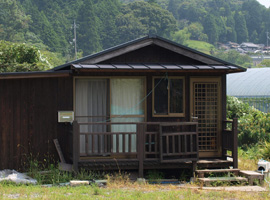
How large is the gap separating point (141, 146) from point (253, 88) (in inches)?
623

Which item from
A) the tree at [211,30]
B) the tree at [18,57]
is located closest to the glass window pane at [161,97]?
the tree at [18,57]

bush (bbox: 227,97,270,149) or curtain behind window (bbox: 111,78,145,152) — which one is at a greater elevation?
curtain behind window (bbox: 111,78,145,152)

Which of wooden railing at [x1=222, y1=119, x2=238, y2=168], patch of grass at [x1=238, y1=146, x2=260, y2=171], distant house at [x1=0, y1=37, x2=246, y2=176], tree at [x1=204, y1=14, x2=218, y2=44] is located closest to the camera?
distant house at [x1=0, y1=37, x2=246, y2=176]

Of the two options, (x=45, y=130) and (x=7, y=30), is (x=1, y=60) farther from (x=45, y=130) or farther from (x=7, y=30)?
(x=7, y=30)

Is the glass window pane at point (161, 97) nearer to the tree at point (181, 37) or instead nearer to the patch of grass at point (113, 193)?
the patch of grass at point (113, 193)

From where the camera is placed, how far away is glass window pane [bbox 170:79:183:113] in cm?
1251

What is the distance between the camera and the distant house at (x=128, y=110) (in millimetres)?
11625

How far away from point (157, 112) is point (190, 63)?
1.60 meters

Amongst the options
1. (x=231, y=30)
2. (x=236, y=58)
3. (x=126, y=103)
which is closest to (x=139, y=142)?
(x=126, y=103)

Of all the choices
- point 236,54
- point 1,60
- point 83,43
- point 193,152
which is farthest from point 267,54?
point 193,152

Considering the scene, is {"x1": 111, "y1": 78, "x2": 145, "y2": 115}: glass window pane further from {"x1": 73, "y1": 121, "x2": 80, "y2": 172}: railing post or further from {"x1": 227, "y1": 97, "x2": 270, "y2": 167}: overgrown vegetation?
{"x1": 227, "y1": 97, "x2": 270, "y2": 167}: overgrown vegetation

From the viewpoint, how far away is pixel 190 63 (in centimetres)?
1265

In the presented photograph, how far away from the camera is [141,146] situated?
11.5m

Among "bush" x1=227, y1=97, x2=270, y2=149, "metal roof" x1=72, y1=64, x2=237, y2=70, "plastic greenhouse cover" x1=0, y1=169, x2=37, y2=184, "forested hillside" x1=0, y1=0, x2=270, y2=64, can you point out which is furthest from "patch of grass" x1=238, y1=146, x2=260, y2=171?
"forested hillside" x1=0, y1=0, x2=270, y2=64
